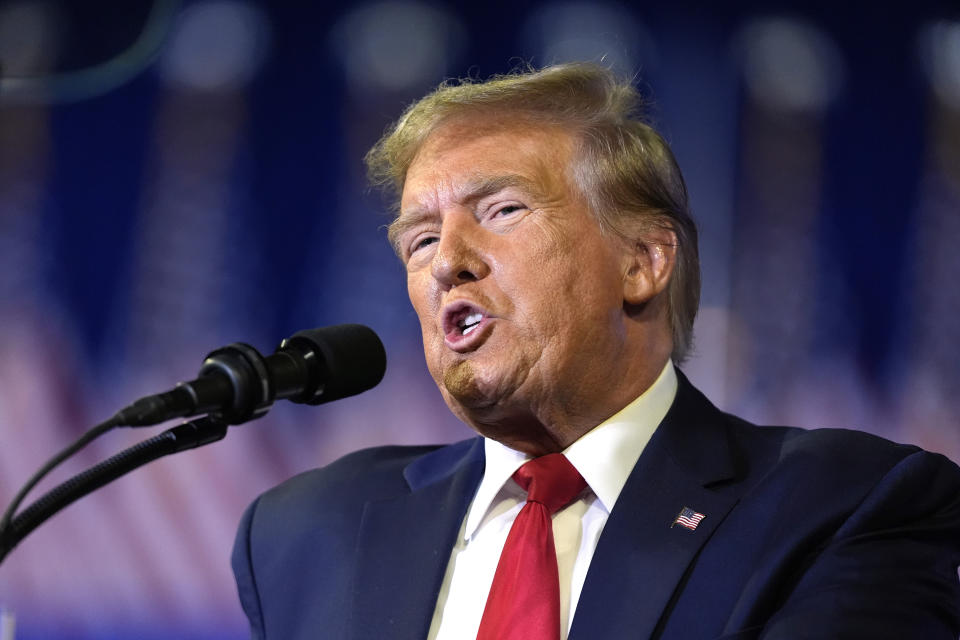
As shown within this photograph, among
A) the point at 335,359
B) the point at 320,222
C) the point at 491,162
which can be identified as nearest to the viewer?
the point at 335,359

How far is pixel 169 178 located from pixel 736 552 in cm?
179

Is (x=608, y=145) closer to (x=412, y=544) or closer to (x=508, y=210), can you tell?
(x=508, y=210)

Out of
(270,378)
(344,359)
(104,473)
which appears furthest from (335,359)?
(104,473)

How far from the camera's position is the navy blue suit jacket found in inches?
61.7

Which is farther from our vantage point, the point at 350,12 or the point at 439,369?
the point at 350,12

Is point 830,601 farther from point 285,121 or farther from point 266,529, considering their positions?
point 285,121

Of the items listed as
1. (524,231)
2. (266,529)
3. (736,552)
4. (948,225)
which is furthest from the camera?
(948,225)

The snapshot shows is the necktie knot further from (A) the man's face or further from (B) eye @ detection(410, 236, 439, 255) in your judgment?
(B) eye @ detection(410, 236, 439, 255)

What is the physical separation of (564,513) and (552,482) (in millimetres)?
56

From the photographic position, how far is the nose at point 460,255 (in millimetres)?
1887

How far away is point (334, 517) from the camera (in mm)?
2170

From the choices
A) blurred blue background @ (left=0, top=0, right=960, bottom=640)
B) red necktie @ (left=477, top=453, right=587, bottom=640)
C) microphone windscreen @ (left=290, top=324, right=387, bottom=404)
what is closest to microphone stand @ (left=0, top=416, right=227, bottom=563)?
microphone windscreen @ (left=290, top=324, right=387, bottom=404)

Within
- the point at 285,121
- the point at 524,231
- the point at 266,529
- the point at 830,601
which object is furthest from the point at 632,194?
the point at 285,121

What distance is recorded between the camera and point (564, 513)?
188 centimetres
